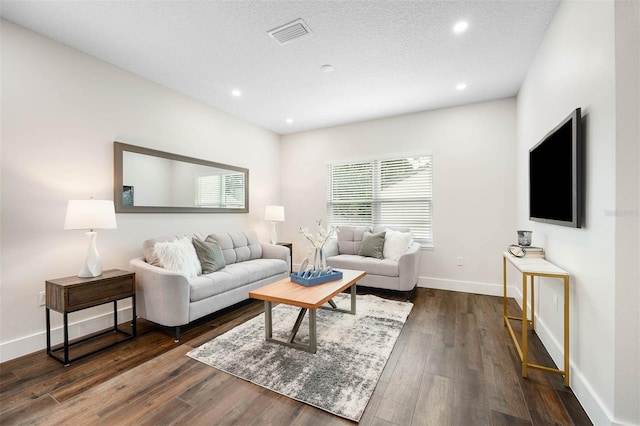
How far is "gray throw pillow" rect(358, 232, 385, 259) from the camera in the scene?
167 inches

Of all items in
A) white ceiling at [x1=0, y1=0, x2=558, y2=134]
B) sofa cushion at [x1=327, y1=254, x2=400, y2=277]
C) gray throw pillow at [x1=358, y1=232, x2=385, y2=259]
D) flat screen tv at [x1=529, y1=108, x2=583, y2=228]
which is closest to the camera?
flat screen tv at [x1=529, y1=108, x2=583, y2=228]

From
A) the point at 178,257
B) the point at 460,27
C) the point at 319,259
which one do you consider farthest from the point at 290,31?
the point at 178,257

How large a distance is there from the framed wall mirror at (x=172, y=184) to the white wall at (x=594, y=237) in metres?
4.04

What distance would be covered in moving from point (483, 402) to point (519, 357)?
803mm

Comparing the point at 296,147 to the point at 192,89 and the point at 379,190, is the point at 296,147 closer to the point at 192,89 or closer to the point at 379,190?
the point at 379,190

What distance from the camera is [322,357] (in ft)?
7.47

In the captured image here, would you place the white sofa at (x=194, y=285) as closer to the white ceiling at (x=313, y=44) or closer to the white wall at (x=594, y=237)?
the white ceiling at (x=313, y=44)

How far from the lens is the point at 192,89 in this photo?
3648 millimetres

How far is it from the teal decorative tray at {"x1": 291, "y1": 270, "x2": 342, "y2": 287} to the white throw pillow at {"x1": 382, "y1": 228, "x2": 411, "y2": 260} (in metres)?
1.36

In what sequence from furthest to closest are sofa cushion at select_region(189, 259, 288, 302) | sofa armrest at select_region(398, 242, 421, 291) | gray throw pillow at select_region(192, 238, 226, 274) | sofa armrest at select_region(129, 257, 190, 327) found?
sofa armrest at select_region(398, 242, 421, 291) < gray throw pillow at select_region(192, 238, 226, 274) < sofa cushion at select_region(189, 259, 288, 302) < sofa armrest at select_region(129, 257, 190, 327)

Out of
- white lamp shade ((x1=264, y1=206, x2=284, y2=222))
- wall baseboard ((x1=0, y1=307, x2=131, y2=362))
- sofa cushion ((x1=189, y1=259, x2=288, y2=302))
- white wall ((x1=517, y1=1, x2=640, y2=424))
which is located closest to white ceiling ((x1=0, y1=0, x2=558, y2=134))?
white wall ((x1=517, y1=1, x2=640, y2=424))

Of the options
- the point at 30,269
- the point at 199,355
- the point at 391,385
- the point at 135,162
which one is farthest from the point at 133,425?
the point at 135,162

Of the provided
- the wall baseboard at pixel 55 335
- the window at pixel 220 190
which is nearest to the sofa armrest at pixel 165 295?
the wall baseboard at pixel 55 335

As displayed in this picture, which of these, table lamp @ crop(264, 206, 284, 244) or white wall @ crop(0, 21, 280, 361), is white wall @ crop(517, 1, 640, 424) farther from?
white wall @ crop(0, 21, 280, 361)
